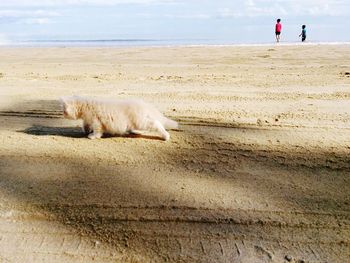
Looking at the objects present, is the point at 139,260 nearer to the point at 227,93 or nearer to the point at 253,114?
the point at 253,114

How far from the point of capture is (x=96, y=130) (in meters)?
5.11

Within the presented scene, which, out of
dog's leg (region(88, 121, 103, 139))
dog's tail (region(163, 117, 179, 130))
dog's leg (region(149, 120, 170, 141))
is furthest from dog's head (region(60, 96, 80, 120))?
dog's tail (region(163, 117, 179, 130))

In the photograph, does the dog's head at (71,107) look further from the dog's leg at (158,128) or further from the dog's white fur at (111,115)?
the dog's leg at (158,128)

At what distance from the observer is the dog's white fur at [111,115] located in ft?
16.6

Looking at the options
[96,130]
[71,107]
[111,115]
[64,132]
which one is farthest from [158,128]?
[64,132]

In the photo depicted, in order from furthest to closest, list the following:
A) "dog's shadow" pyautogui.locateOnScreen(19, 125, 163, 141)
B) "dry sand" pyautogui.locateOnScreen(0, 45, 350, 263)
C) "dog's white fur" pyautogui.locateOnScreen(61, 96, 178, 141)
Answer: "dog's shadow" pyautogui.locateOnScreen(19, 125, 163, 141), "dog's white fur" pyautogui.locateOnScreen(61, 96, 178, 141), "dry sand" pyautogui.locateOnScreen(0, 45, 350, 263)

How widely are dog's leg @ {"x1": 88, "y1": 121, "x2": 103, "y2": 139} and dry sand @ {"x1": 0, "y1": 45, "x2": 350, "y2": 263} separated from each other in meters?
0.10

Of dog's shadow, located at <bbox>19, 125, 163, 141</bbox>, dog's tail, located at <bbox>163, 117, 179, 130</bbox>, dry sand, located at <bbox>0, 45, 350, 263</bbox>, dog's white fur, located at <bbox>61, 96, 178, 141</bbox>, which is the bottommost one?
dry sand, located at <bbox>0, 45, 350, 263</bbox>

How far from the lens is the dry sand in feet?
10.2

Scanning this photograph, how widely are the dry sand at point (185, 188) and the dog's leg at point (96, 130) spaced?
0.10 meters

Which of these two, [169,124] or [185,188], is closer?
[185,188]

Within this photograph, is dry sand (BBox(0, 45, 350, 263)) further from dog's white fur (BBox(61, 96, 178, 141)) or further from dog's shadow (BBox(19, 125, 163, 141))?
dog's white fur (BBox(61, 96, 178, 141))

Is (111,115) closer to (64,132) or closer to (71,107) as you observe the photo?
(71,107)

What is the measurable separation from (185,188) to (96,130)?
1.64 metres
